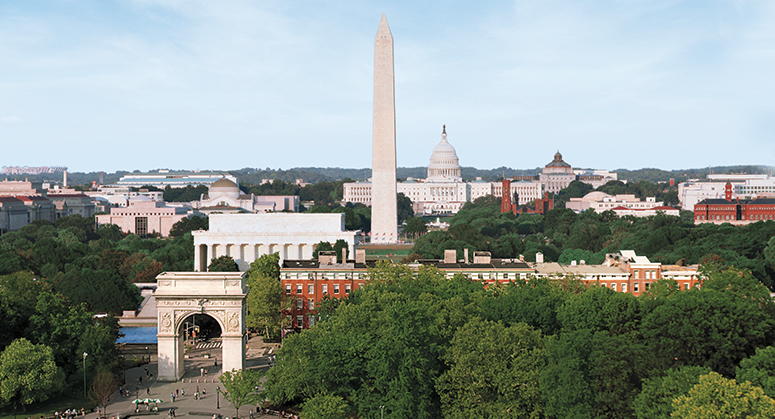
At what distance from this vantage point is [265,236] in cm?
9300

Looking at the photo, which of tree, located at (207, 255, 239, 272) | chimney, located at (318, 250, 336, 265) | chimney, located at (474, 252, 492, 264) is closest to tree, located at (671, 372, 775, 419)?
chimney, located at (474, 252, 492, 264)

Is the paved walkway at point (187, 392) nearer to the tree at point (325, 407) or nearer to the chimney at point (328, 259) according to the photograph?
the tree at point (325, 407)

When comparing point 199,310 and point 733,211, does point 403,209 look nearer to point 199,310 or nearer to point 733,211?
point 733,211

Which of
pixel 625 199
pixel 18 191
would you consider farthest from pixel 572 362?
pixel 18 191

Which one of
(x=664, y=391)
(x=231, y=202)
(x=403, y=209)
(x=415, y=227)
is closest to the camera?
(x=664, y=391)

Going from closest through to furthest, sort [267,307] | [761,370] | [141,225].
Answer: [761,370], [267,307], [141,225]

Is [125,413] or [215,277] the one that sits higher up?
[215,277]

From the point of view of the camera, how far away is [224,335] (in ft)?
148

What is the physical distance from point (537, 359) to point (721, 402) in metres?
8.01

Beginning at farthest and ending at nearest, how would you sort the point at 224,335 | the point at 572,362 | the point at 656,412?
the point at 224,335 → the point at 572,362 → the point at 656,412

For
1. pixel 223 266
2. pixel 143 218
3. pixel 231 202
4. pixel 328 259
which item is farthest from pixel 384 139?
pixel 231 202

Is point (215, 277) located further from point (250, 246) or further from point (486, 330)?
point (250, 246)

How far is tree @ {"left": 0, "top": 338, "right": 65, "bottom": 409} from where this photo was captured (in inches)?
1539

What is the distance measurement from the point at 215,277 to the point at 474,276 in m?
19.1
